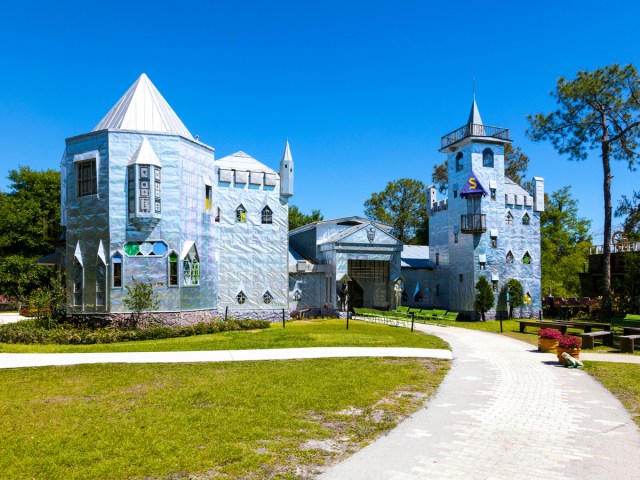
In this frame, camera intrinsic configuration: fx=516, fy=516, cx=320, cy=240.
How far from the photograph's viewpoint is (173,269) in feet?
84.8

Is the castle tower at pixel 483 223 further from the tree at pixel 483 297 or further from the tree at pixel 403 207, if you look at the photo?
the tree at pixel 403 207

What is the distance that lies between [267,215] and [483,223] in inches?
604

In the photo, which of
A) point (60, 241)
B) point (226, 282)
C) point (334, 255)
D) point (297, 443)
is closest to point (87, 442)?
point (297, 443)

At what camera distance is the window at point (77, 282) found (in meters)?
25.4

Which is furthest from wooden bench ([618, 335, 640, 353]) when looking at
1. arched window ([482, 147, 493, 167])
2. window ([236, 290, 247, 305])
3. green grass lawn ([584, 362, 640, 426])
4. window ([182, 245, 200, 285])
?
arched window ([482, 147, 493, 167])

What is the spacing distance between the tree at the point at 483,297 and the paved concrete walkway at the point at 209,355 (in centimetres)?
1860

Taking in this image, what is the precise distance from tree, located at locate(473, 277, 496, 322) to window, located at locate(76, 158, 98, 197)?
83.5 ft

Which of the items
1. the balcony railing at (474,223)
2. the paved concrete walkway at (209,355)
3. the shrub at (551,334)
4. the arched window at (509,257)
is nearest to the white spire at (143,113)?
the paved concrete walkway at (209,355)

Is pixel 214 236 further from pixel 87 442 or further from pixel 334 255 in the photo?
pixel 87 442

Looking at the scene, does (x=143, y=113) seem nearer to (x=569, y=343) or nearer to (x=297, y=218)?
(x=569, y=343)

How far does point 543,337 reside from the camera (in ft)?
61.4

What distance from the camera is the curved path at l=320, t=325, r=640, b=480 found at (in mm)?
6742

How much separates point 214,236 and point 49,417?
2003cm

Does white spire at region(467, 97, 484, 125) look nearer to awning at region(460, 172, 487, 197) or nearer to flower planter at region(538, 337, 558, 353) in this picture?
awning at region(460, 172, 487, 197)
